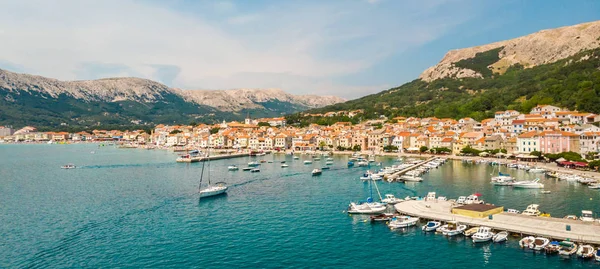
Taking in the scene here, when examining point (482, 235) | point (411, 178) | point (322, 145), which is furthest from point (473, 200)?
point (322, 145)

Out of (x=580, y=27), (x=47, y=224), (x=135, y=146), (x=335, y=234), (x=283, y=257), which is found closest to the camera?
(x=283, y=257)

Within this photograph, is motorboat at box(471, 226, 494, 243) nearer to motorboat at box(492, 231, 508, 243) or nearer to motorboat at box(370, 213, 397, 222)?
motorboat at box(492, 231, 508, 243)

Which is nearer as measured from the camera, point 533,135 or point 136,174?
point 136,174

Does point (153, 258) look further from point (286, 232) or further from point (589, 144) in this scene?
point (589, 144)

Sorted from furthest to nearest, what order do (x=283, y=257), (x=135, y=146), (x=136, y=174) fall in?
(x=135, y=146) < (x=136, y=174) < (x=283, y=257)

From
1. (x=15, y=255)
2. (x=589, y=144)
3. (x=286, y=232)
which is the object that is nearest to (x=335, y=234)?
(x=286, y=232)

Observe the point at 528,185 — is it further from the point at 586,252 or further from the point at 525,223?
the point at 586,252
